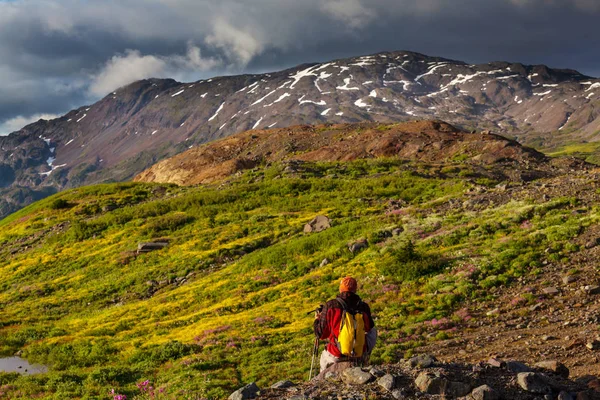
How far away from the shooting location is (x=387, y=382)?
35.6 ft

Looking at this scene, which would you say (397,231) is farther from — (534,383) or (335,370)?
(534,383)

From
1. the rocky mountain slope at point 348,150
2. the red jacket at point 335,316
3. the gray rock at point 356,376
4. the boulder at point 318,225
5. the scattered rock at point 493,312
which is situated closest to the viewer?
the gray rock at point 356,376

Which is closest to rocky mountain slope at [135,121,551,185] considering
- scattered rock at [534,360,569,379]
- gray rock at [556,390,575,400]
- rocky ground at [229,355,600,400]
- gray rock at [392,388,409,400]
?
scattered rock at [534,360,569,379]

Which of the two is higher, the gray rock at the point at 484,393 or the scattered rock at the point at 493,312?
the gray rock at the point at 484,393

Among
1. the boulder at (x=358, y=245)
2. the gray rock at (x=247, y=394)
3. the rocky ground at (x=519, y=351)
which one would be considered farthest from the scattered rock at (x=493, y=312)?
the boulder at (x=358, y=245)

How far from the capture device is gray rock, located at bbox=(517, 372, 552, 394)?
10.8 m

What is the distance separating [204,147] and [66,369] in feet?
242

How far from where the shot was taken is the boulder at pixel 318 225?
40.8m

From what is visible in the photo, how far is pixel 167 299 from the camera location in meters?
34.5

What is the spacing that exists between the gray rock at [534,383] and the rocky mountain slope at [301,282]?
0.12 metres

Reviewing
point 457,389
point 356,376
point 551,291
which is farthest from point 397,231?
point 457,389

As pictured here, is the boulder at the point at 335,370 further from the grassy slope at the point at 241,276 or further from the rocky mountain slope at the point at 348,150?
the rocky mountain slope at the point at 348,150

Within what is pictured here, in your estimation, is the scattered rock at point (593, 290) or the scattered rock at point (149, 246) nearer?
the scattered rock at point (593, 290)

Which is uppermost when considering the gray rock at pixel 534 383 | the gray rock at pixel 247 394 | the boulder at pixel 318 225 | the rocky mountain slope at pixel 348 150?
the rocky mountain slope at pixel 348 150
